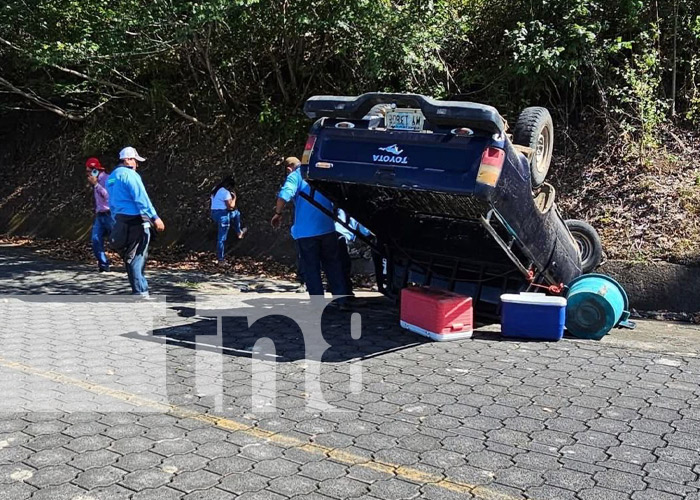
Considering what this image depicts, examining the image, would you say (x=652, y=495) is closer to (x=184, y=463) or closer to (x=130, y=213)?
(x=184, y=463)

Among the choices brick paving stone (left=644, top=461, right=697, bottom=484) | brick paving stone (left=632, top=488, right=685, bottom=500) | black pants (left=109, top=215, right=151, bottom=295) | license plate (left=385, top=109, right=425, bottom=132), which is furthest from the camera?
black pants (left=109, top=215, right=151, bottom=295)

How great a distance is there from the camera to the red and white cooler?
7000 millimetres

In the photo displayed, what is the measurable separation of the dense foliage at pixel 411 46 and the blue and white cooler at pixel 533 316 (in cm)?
464

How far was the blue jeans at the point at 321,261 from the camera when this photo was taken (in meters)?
8.12

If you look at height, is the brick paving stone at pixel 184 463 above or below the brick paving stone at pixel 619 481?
below

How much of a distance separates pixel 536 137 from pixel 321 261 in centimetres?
282

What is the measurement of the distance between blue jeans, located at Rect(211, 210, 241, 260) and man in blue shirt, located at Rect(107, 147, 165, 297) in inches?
129

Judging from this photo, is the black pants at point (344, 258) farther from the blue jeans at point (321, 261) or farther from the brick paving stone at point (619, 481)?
the brick paving stone at point (619, 481)

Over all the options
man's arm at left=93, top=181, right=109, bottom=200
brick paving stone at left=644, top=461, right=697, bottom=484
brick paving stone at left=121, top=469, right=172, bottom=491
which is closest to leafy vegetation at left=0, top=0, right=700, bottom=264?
A: man's arm at left=93, top=181, right=109, bottom=200

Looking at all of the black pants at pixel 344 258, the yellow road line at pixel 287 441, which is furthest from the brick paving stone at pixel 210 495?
the black pants at pixel 344 258

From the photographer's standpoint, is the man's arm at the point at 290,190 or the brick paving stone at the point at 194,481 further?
the man's arm at the point at 290,190

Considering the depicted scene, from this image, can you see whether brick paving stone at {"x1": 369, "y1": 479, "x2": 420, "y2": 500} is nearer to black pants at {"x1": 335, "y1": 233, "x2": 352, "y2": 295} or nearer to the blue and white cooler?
the blue and white cooler

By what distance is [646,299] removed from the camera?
876 centimetres

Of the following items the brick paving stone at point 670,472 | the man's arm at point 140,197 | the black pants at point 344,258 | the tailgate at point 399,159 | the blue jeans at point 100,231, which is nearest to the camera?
the brick paving stone at point 670,472
